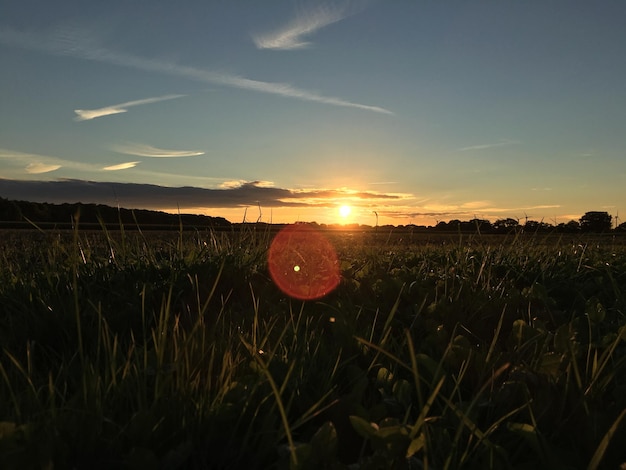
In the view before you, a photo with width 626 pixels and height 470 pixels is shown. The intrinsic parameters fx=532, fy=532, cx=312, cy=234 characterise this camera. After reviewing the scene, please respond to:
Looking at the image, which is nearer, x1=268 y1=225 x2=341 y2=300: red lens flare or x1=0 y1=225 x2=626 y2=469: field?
x1=0 y1=225 x2=626 y2=469: field

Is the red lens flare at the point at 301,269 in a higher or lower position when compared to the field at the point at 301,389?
higher

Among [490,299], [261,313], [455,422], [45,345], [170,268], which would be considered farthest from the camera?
[170,268]

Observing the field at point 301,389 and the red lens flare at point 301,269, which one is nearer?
the field at point 301,389

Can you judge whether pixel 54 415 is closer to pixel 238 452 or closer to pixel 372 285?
pixel 238 452

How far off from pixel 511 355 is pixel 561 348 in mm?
266

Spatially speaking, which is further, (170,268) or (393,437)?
(170,268)

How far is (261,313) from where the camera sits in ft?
13.6

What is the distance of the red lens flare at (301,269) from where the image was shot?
490 centimetres

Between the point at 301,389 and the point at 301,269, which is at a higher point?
the point at 301,269

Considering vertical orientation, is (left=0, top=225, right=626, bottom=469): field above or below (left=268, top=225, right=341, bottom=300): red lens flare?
below

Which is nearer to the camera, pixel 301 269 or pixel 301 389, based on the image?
pixel 301 389

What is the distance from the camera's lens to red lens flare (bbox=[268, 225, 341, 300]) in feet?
16.1

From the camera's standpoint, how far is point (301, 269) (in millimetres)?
5574

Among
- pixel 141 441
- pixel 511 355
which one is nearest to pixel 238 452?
pixel 141 441
